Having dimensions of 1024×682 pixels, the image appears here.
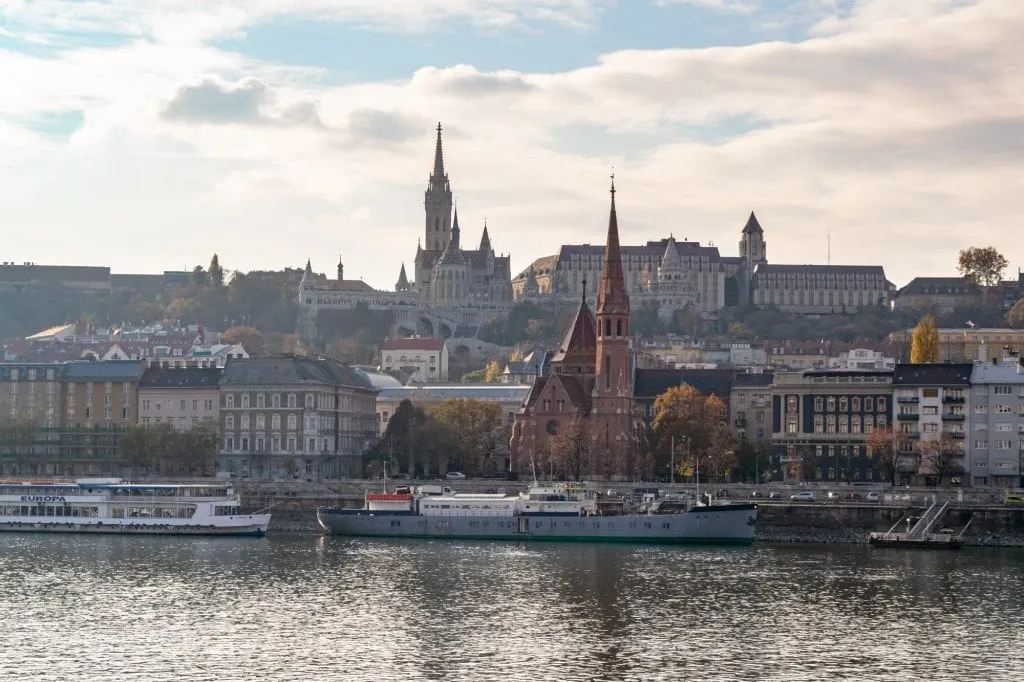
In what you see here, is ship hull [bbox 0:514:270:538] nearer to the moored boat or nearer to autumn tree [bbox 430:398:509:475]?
the moored boat

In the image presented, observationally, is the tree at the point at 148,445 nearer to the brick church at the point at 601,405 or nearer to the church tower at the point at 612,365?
the brick church at the point at 601,405

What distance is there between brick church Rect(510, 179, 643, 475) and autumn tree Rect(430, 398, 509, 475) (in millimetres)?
2847

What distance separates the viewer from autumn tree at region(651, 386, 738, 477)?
12431cm

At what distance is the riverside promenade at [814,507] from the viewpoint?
9850 centimetres

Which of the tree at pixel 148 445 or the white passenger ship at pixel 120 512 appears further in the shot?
the tree at pixel 148 445

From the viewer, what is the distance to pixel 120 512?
10619 centimetres

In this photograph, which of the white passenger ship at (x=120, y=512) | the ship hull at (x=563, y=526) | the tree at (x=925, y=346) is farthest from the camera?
the tree at (x=925, y=346)

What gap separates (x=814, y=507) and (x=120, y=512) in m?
36.3

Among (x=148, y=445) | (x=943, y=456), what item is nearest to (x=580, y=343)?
(x=148, y=445)

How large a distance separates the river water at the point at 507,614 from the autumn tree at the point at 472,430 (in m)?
45.3

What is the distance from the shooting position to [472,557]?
89875 mm

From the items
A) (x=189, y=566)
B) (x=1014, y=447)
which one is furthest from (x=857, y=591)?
(x=1014, y=447)

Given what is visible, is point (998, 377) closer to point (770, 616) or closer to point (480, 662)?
point (770, 616)

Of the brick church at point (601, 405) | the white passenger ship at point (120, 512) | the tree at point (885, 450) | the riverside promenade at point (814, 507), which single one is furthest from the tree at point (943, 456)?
the white passenger ship at point (120, 512)
